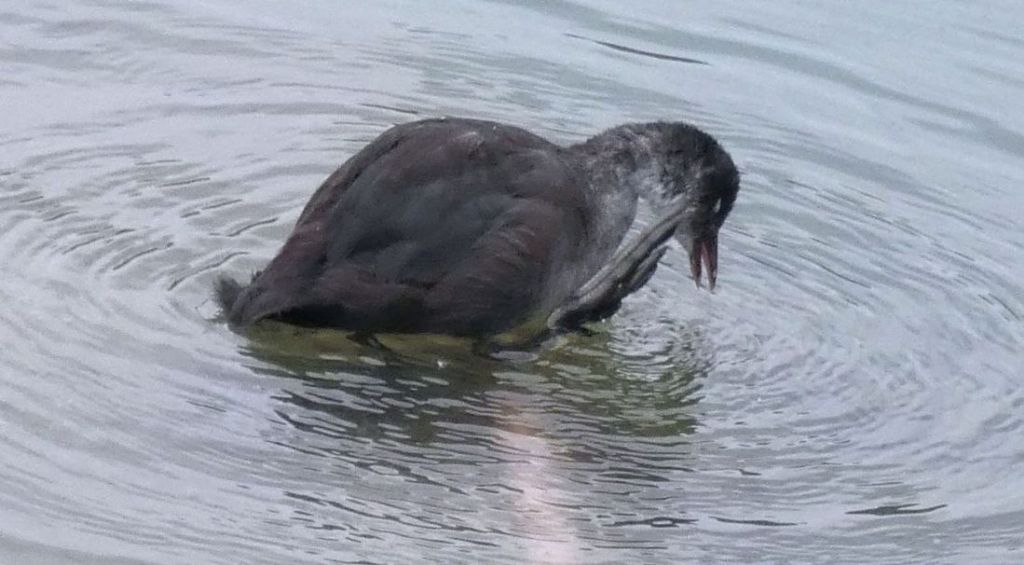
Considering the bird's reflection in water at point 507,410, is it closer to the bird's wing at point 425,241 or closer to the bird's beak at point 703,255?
the bird's wing at point 425,241

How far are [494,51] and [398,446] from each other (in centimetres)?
461

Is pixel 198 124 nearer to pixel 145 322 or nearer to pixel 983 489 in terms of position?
pixel 145 322

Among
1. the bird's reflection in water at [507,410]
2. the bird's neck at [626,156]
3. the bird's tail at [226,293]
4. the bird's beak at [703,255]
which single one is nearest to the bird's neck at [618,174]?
the bird's neck at [626,156]

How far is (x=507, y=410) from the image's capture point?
783 centimetres

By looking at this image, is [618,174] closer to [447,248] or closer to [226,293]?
[447,248]

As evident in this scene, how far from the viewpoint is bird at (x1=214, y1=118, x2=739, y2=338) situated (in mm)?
8055

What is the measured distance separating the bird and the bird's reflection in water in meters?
0.13

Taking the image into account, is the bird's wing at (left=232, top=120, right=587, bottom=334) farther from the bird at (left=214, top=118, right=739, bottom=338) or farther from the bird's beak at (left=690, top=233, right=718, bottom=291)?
the bird's beak at (left=690, top=233, right=718, bottom=291)

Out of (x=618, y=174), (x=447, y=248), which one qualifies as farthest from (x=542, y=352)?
(x=618, y=174)

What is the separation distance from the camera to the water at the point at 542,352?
6898 mm

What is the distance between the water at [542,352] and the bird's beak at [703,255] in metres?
0.11

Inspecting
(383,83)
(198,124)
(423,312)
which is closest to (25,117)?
(198,124)

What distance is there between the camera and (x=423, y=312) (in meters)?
8.19

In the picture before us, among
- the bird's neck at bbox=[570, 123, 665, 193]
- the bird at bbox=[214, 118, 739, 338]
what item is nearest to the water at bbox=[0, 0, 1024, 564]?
the bird at bbox=[214, 118, 739, 338]
